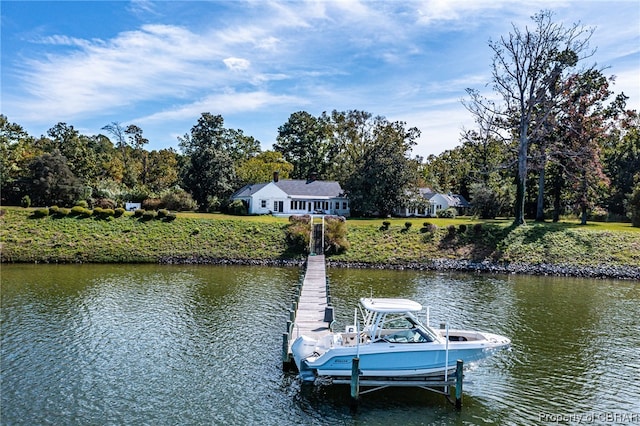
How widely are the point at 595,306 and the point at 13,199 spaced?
62.0 m

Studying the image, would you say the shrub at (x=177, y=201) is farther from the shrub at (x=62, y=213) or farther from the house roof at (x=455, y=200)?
the house roof at (x=455, y=200)

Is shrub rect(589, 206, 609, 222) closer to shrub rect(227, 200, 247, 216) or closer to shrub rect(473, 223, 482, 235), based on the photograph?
shrub rect(473, 223, 482, 235)

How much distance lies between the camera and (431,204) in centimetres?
7169

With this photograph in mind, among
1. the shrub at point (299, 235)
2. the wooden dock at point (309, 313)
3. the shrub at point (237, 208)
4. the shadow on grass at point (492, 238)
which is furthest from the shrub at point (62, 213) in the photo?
the shadow on grass at point (492, 238)

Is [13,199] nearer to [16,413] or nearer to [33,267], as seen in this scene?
[33,267]

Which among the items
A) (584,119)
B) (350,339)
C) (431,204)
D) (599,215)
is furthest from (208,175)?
(599,215)

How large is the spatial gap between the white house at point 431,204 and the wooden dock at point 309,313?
128ft

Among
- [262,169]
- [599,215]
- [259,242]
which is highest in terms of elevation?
[262,169]

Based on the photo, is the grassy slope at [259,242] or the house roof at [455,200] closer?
the grassy slope at [259,242]

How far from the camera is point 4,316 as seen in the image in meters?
22.4

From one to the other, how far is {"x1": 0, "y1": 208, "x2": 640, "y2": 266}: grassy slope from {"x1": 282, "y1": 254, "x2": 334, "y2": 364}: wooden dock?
1513 centimetres

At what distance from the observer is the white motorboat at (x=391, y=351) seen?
1520 cm

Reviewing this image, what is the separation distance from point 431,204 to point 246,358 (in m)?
57.8

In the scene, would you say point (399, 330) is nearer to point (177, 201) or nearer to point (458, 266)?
point (458, 266)
